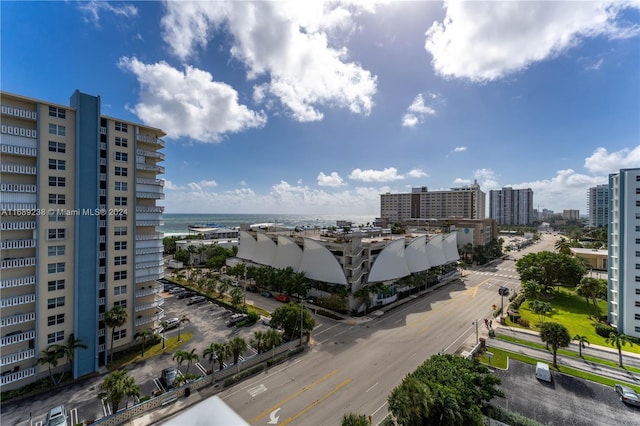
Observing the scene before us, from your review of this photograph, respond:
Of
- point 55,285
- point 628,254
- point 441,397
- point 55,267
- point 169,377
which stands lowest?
point 169,377

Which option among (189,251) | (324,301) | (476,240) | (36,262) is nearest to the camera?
(36,262)

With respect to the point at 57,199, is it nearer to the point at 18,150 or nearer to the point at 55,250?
the point at 55,250

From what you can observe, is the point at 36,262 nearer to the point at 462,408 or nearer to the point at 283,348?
the point at 283,348

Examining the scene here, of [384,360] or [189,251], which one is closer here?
[384,360]

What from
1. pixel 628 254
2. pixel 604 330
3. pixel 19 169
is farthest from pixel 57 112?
pixel 628 254

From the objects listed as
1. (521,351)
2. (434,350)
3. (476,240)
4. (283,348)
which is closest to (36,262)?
(283,348)
